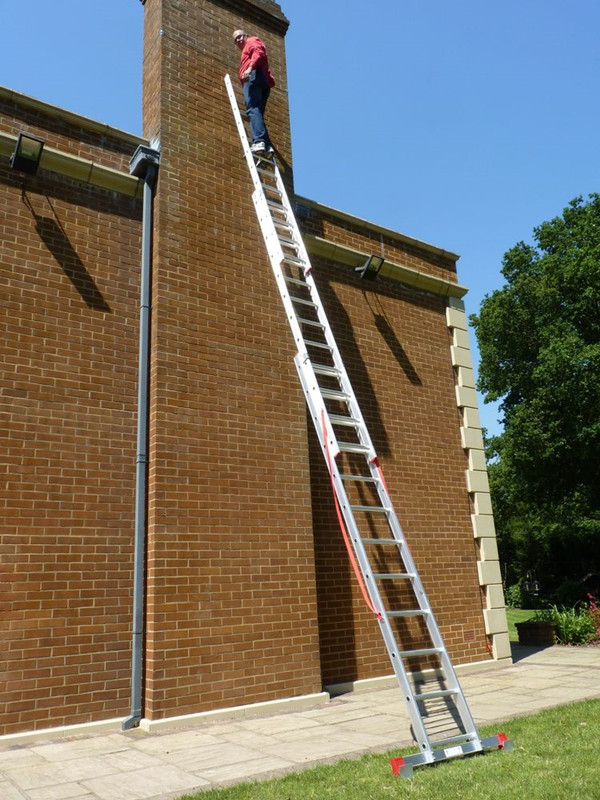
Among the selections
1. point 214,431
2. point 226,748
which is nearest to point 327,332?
point 214,431

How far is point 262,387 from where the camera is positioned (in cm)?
756

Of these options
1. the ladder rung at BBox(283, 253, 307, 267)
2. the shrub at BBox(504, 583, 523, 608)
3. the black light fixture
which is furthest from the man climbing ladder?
the shrub at BBox(504, 583, 523, 608)

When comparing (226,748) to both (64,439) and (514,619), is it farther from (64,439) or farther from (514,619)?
(514,619)

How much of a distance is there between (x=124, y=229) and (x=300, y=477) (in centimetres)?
339

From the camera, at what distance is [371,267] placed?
371 inches

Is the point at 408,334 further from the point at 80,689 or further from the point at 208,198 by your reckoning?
the point at 80,689

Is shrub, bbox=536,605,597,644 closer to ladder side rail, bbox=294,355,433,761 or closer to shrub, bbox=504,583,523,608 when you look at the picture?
ladder side rail, bbox=294,355,433,761

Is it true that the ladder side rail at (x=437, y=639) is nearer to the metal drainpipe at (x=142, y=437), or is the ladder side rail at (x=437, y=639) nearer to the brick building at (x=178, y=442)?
the brick building at (x=178, y=442)

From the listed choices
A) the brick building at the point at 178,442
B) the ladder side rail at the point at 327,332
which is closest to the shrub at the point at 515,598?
the brick building at the point at 178,442

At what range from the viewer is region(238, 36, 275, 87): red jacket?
8.40 meters

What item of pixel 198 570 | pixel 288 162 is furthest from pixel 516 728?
pixel 288 162

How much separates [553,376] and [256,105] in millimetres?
14269

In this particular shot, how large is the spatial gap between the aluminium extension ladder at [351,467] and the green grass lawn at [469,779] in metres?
0.36

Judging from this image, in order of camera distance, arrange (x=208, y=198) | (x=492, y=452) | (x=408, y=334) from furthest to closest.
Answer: (x=492, y=452) → (x=408, y=334) → (x=208, y=198)
